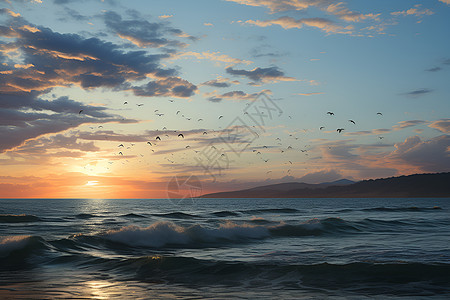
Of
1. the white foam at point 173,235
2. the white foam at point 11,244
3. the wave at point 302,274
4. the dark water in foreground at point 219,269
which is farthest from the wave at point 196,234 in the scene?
the wave at point 302,274

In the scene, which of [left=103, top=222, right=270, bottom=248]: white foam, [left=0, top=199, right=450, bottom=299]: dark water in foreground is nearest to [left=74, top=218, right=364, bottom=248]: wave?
[left=103, top=222, right=270, bottom=248]: white foam

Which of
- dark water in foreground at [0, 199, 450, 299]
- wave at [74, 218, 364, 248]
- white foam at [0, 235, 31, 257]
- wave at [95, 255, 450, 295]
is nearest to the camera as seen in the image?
dark water in foreground at [0, 199, 450, 299]

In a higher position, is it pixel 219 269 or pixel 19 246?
pixel 19 246

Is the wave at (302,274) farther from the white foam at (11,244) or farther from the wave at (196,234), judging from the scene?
the wave at (196,234)

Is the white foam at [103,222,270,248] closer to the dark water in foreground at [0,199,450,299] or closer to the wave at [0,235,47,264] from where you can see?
the dark water in foreground at [0,199,450,299]

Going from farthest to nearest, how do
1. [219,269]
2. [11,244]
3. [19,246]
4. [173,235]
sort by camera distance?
[173,235] → [11,244] → [19,246] → [219,269]

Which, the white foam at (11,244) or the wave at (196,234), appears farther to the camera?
the wave at (196,234)

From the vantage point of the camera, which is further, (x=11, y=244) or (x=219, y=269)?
(x=11, y=244)

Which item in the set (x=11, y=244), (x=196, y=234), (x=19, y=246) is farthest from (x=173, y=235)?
(x=11, y=244)

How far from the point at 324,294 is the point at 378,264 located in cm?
502

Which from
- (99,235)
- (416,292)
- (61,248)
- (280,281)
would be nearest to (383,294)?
(416,292)

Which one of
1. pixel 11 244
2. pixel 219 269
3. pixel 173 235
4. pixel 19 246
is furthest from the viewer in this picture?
pixel 173 235

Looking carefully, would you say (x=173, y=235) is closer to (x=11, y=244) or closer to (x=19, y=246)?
(x=19, y=246)

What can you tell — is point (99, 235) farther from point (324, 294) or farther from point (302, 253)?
point (324, 294)
